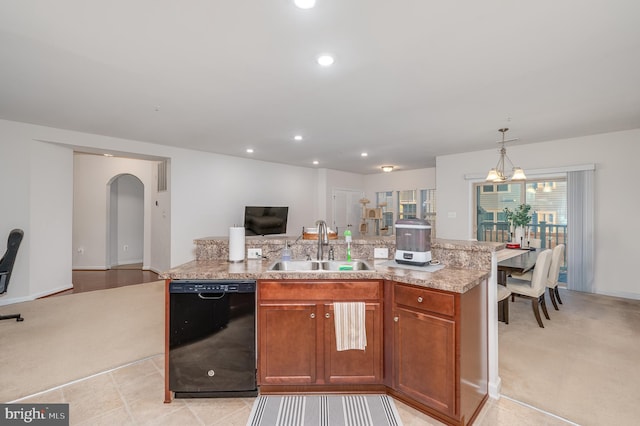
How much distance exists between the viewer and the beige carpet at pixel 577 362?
203 centimetres

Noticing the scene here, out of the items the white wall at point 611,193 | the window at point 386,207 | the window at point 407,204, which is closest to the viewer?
the white wall at point 611,193

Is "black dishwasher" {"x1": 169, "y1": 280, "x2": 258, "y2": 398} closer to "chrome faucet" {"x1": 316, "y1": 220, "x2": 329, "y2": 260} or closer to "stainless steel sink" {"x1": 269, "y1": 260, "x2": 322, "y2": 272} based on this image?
"stainless steel sink" {"x1": 269, "y1": 260, "x2": 322, "y2": 272}

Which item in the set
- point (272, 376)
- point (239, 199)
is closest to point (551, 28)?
point (272, 376)

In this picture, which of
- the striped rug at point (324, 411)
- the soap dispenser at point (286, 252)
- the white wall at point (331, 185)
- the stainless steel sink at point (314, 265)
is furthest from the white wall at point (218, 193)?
the striped rug at point (324, 411)

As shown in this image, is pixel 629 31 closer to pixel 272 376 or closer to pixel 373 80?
pixel 373 80

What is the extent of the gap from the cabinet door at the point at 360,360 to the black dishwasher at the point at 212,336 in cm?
55

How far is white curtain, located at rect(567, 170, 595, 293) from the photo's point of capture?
477 centimetres

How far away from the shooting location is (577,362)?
260cm

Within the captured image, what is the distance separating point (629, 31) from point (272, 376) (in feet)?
11.3

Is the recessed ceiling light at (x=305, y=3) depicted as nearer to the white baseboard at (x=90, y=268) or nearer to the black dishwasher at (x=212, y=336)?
the black dishwasher at (x=212, y=336)

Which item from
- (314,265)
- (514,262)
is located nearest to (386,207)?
(514,262)

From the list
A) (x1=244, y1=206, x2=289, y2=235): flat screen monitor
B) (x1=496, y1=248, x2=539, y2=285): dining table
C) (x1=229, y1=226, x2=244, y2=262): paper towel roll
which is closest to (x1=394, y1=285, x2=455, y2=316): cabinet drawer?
(x1=229, y1=226, x2=244, y2=262): paper towel roll

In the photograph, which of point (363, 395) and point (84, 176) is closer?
point (363, 395)

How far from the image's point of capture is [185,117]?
388 centimetres
